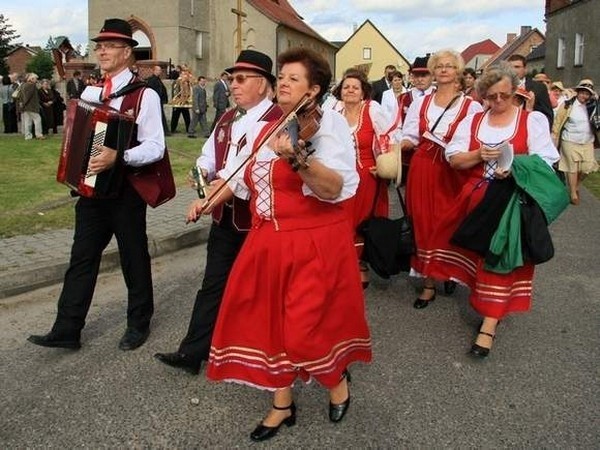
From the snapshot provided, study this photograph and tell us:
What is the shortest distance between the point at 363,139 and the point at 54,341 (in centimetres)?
291

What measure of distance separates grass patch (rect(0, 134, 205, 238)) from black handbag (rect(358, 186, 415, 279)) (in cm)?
385

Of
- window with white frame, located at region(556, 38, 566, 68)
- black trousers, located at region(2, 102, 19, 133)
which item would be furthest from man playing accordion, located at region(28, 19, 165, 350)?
window with white frame, located at region(556, 38, 566, 68)

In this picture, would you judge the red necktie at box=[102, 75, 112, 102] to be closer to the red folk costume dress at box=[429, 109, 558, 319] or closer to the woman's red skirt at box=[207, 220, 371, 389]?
the woman's red skirt at box=[207, 220, 371, 389]

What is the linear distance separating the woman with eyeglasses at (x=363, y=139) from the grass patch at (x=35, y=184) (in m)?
3.69

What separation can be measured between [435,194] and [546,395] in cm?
201

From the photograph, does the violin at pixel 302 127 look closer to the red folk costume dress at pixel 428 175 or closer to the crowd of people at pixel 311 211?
the crowd of people at pixel 311 211

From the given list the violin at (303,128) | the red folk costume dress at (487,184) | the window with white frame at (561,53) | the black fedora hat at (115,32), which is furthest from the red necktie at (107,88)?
the window with white frame at (561,53)

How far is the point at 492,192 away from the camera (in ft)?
14.5

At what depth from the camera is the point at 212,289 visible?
3904 millimetres

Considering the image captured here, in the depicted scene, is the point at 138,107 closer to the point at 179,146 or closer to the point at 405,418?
the point at 405,418

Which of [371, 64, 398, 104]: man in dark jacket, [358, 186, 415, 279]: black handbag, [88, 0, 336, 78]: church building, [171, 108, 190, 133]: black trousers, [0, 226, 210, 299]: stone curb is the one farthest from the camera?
[88, 0, 336, 78]: church building

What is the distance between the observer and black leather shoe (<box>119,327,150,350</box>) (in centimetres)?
439

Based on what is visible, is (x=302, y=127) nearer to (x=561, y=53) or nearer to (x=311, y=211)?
(x=311, y=211)

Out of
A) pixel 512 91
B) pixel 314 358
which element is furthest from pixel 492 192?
pixel 314 358
